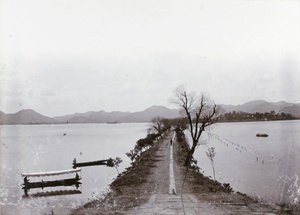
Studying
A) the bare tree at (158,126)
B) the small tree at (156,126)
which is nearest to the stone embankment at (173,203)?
the small tree at (156,126)

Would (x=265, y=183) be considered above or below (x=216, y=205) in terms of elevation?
below

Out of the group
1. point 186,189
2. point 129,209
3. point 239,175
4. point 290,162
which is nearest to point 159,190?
point 186,189

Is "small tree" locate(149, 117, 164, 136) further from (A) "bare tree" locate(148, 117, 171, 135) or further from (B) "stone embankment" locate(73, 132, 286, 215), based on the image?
(B) "stone embankment" locate(73, 132, 286, 215)

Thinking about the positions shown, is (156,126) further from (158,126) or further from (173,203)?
(173,203)

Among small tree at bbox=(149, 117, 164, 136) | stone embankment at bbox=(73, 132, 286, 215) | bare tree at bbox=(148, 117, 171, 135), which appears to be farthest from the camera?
bare tree at bbox=(148, 117, 171, 135)

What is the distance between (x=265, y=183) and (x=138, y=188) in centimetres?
1664

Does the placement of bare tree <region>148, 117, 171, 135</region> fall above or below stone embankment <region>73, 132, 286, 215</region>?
above

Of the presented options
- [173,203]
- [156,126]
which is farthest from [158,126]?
[173,203]

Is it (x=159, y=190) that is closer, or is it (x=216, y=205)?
(x=216, y=205)

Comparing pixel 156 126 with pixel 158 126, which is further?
pixel 156 126

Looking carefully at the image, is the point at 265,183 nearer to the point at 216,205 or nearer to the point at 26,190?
the point at 216,205

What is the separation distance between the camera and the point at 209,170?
1784 inches

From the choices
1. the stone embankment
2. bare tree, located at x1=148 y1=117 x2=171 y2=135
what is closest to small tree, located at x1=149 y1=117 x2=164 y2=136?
bare tree, located at x1=148 y1=117 x2=171 y2=135

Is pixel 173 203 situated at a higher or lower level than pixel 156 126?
lower
